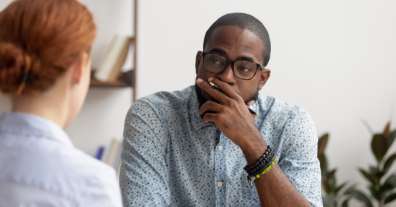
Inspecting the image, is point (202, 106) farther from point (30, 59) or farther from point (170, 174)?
point (30, 59)

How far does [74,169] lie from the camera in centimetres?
80

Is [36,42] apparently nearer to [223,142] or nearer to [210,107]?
[210,107]

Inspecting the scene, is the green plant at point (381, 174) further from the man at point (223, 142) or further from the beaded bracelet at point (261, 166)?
the beaded bracelet at point (261, 166)

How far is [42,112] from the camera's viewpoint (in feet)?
2.73

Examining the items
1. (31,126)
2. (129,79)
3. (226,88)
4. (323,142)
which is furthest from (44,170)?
(323,142)

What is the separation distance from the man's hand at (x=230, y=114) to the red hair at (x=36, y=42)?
66cm

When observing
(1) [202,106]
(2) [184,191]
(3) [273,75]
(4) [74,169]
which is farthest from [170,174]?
(3) [273,75]

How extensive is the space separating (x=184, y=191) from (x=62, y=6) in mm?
773

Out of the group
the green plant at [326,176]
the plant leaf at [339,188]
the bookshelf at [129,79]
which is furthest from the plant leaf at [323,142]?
the bookshelf at [129,79]

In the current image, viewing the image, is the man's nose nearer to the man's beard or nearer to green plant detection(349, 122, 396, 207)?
the man's beard

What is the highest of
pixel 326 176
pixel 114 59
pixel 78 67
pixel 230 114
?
pixel 78 67

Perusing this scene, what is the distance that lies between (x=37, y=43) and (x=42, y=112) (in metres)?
0.10

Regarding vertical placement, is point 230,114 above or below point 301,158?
above

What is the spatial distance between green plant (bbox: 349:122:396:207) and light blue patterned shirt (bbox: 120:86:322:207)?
1175 millimetres
